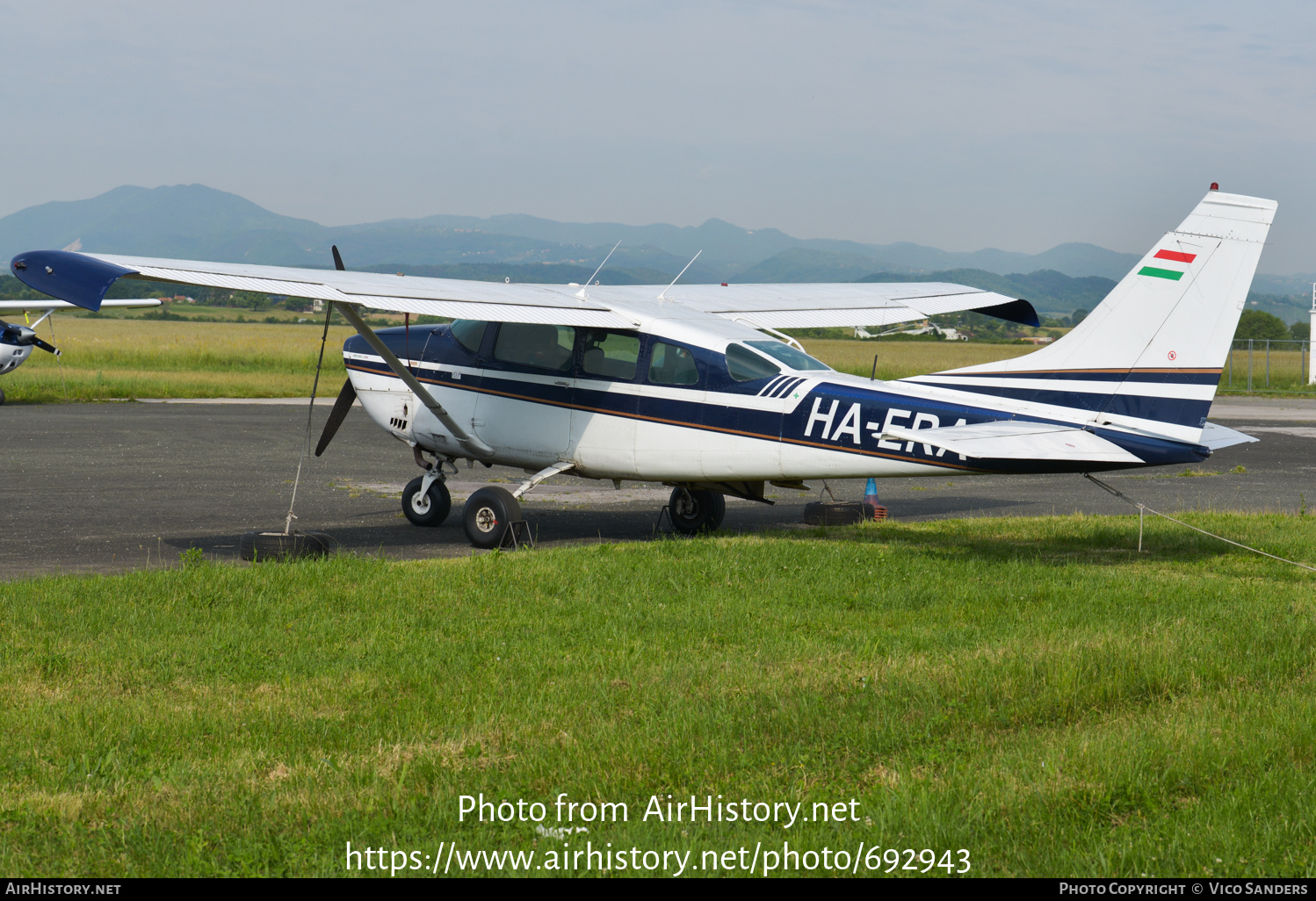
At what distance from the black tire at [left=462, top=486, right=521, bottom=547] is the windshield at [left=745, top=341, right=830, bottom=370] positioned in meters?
2.69

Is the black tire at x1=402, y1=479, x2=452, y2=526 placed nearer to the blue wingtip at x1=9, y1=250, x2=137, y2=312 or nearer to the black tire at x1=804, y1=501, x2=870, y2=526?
the black tire at x1=804, y1=501, x2=870, y2=526

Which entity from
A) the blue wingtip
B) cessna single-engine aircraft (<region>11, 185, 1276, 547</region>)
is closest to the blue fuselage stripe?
cessna single-engine aircraft (<region>11, 185, 1276, 547</region>)

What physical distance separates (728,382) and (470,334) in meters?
2.96

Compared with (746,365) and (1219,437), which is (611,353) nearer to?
(746,365)

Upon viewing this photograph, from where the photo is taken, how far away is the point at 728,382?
1004 centimetres

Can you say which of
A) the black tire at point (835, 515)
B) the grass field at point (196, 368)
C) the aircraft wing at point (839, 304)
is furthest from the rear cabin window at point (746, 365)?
the grass field at point (196, 368)

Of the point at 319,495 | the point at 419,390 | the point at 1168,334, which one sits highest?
the point at 1168,334

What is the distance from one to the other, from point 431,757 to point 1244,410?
3127cm

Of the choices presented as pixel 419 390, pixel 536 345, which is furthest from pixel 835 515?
pixel 419 390

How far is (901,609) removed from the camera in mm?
7434

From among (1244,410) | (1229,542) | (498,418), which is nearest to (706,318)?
(498,418)

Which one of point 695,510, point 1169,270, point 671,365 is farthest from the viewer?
point 695,510

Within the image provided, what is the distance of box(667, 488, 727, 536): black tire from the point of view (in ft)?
38.6
